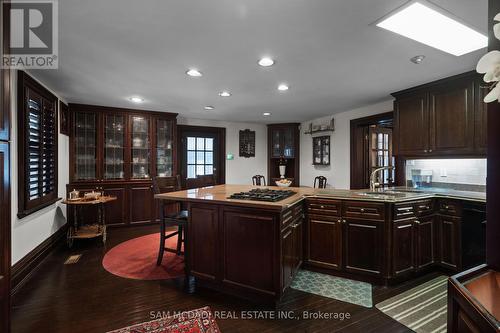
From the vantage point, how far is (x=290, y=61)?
2387mm

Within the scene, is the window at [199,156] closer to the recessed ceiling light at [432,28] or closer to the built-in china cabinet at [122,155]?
the built-in china cabinet at [122,155]

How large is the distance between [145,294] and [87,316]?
0.47 m

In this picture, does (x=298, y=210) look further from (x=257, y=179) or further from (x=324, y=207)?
(x=257, y=179)

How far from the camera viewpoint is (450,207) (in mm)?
2619

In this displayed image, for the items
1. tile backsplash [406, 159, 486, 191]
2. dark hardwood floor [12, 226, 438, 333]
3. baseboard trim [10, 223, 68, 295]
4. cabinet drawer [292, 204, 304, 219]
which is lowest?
dark hardwood floor [12, 226, 438, 333]

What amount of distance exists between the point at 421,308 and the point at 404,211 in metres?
0.89

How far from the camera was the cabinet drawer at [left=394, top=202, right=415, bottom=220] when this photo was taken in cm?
241

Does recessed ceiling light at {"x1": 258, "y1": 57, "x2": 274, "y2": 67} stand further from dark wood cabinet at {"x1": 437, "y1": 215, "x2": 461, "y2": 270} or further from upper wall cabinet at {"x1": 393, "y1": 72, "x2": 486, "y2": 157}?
dark wood cabinet at {"x1": 437, "y1": 215, "x2": 461, "y2": 270}

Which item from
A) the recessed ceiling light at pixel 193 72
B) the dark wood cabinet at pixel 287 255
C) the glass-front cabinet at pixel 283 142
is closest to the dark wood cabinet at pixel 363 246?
the dark wood cabinet at pixel 287 255

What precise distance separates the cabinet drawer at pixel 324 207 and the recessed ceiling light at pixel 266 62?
156 centimetres

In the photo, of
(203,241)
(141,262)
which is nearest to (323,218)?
(203,241)

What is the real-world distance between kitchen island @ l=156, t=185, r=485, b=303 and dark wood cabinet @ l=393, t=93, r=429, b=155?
0.75 meters

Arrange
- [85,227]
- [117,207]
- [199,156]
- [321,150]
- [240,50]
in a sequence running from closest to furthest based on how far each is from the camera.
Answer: [240,50] < [85,227] < [117,207] < [321,150] < [199,156]

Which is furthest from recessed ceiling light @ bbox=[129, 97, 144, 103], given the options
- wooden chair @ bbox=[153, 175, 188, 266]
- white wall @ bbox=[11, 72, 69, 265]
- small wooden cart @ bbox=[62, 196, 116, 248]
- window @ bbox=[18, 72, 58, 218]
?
small wooden cart @ bbox=[62, 196, 116, 248]
